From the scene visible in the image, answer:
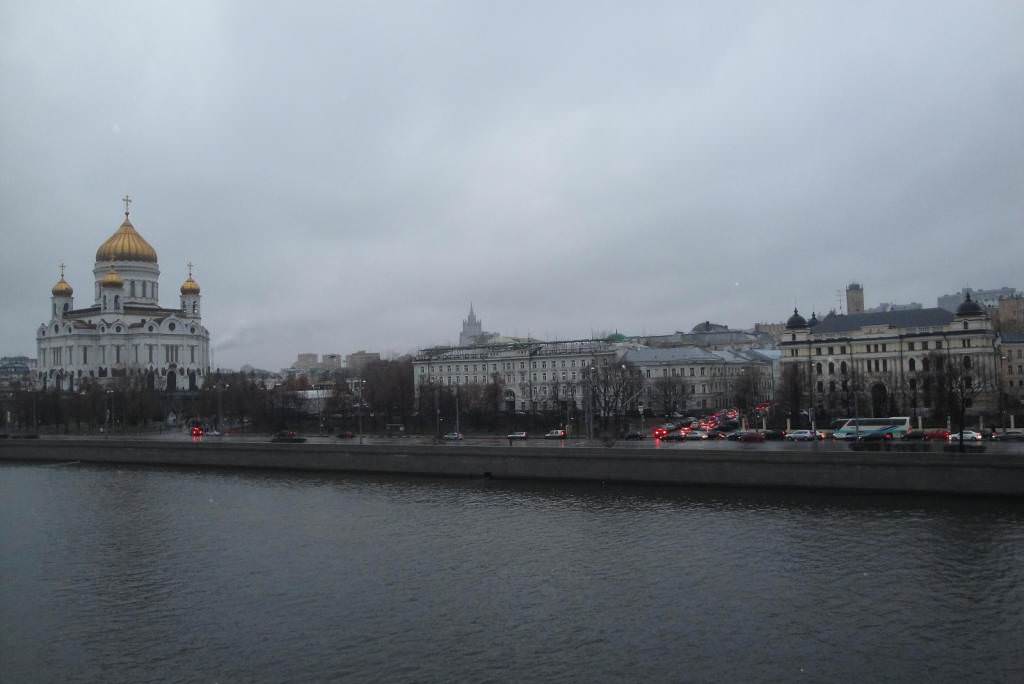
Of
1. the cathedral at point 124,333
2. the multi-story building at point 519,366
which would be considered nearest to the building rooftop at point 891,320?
the multi-story building at point 519,366

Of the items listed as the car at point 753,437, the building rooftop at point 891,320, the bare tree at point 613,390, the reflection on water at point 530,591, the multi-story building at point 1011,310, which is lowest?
the reflection on water at point 530,591

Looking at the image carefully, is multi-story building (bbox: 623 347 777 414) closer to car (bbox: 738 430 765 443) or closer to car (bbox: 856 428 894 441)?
car (bbox: 738 430 765 443)

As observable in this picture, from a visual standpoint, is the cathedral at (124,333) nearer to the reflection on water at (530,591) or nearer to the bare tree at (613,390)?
the bare tree at (613,390)

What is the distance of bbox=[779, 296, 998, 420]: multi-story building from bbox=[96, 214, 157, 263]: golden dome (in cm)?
6895

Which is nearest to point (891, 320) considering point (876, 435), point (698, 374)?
point (698, 374)

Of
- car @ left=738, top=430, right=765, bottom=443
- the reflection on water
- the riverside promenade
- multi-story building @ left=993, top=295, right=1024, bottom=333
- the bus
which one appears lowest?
the reflection on water

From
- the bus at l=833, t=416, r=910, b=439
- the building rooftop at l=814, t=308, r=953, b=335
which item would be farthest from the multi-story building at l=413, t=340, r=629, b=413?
the bus at l=833, t=416, r=910, b=439

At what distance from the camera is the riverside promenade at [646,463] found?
27.0m

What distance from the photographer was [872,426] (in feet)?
135

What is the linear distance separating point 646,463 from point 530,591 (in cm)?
1453

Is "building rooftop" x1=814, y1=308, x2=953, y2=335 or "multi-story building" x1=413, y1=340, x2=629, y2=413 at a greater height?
"building rooftop" x1=814, y1=308, x2=953, y2=335

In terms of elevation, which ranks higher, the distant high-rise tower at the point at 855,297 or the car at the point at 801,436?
the distant high-rise tower at the point at 855,297

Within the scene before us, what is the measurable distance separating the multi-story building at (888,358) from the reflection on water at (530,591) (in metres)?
27.0

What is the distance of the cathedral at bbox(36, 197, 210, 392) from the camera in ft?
312
